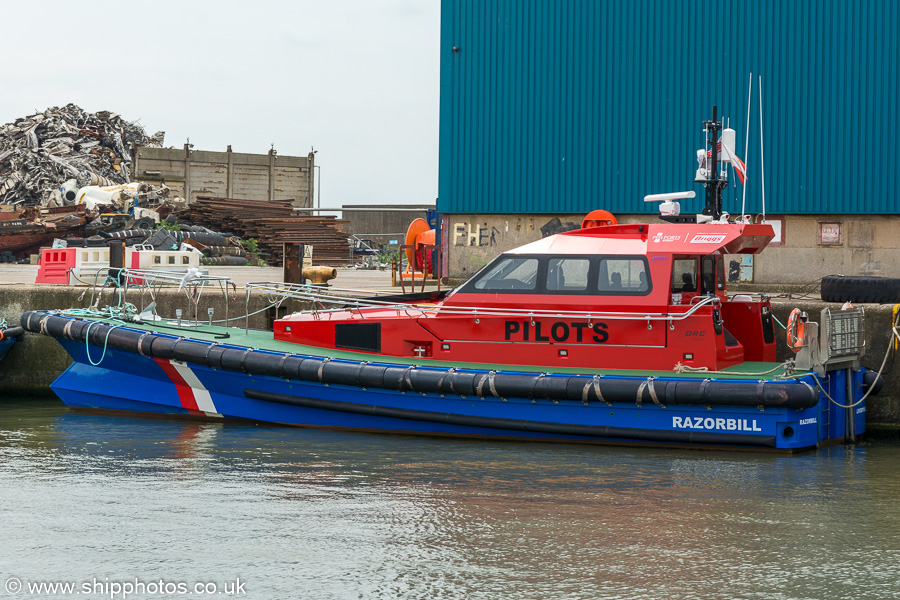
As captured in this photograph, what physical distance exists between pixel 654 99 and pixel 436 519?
36.9 ft

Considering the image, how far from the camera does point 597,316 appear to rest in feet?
29.6

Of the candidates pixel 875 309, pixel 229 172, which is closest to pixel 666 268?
pixel 875 309

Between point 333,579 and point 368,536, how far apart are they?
0.75 metres

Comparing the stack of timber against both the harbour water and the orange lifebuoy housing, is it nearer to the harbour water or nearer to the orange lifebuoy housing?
the orange lifebuoy housing

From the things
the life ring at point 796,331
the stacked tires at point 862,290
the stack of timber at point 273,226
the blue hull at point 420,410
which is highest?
the stack of timber at point 273,226

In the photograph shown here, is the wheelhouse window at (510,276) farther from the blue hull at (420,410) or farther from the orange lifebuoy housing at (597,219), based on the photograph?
the blue hull at (420,410)

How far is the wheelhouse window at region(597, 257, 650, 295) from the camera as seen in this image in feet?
29.9

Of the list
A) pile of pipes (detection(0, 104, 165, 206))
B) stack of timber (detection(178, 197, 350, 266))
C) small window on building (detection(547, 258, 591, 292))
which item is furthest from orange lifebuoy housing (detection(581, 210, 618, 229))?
pile of pipes (detection(0, 104, 165, 206))

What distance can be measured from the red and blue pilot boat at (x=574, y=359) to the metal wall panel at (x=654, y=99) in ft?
20.8

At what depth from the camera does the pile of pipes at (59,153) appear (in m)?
34.9

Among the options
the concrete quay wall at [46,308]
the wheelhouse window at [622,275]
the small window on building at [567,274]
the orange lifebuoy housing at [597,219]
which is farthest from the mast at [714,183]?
the concrete quay wall at [46,308]

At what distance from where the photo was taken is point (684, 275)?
9234 mm

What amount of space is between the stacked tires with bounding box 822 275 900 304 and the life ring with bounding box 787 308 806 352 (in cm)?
203

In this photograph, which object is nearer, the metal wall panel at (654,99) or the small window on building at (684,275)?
the small window on building at (684,275)
